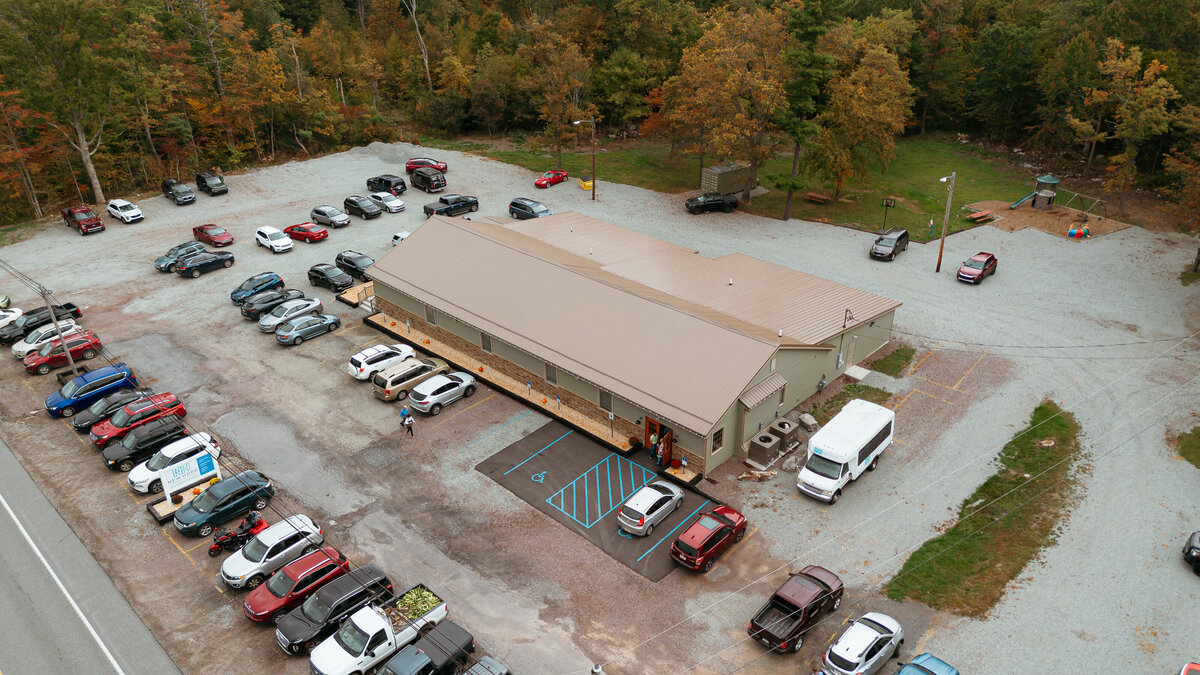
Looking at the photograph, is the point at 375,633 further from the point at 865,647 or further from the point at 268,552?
the point at 865,647

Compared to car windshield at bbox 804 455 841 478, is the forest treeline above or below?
above

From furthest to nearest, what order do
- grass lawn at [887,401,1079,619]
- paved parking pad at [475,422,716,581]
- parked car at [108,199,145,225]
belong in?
parked car at [108,199,145,225] < paved parking pad at [475,422,716,581] < grass lawn at [887,401,1079,619]

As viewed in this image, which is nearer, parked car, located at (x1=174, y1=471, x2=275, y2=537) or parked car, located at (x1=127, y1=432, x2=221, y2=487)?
parked car, located at (x1=174, y1=471, x2=275, y2=537)

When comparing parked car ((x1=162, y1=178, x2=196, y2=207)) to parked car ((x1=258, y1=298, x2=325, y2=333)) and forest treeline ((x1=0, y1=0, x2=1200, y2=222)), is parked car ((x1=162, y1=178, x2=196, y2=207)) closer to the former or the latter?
forest treeline ((x1=0, y1=0, x2=1200, y2=222))

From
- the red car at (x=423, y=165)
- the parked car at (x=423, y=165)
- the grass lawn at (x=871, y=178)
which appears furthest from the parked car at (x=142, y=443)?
the grass lawn at (x=871, y=178)

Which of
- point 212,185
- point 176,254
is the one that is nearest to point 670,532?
point 176,254

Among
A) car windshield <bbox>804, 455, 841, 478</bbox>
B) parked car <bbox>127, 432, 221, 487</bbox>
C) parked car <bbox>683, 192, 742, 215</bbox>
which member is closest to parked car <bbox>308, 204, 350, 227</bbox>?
parked car <bbox>683, 192, 742, 215</bbox>

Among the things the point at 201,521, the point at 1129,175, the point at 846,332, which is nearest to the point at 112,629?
the point at 201,521
